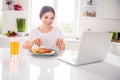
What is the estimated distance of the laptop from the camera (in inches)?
46.7

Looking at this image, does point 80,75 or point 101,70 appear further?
point 101,70

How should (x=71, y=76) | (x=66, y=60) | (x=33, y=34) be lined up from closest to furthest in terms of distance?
(x=71, y=76)
(x=66, y=60)
(x=33, y=34)

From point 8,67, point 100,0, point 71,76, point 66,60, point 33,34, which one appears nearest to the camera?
point 71,76

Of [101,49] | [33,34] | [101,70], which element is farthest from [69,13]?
[101,70]

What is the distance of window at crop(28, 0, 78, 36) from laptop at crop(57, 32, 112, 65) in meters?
2.52

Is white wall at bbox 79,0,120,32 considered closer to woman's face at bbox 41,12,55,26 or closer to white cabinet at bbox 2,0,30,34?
white cabinet at bbox 2,0,30,34

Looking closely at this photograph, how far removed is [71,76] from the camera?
97 centimetres

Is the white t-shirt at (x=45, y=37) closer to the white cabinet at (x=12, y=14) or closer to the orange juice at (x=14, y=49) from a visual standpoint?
the orange juice at (x=14, y=49)

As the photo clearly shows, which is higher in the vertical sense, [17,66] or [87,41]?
[87,41]

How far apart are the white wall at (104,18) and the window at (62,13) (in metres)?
0.23

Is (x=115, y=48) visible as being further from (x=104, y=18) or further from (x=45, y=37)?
(x=45, y=37)

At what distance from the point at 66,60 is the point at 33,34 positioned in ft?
3.32

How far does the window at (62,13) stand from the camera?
148 inches

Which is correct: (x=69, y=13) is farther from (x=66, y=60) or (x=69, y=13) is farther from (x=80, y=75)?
Answer: (x=80, y=75)
